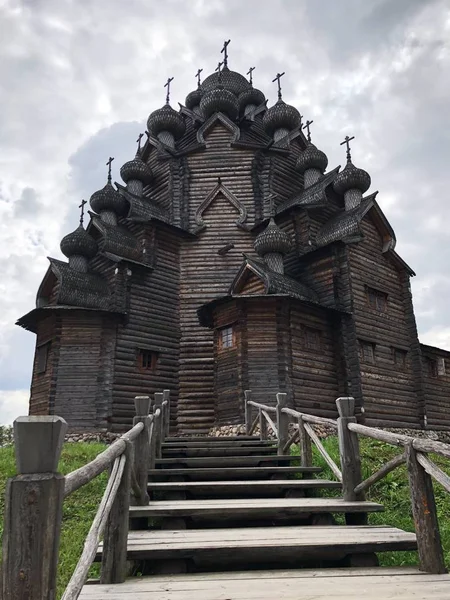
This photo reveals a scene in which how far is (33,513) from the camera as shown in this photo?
1.82 metres

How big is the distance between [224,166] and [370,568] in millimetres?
20619

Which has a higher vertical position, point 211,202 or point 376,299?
point 211,202

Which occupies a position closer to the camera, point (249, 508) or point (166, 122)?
point (249, 508)

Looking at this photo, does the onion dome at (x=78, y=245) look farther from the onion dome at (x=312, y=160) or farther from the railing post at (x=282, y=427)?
the railing post at (x=282, y=427)

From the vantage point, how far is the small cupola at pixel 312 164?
22.5m

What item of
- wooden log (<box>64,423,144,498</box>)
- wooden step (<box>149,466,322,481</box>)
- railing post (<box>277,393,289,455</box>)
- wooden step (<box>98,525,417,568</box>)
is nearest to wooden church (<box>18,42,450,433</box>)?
railing post (<box>277,393,289,455</box>)

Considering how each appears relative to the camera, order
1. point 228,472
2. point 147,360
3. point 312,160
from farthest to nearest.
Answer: point 312,160, point 147,360, point 228,472

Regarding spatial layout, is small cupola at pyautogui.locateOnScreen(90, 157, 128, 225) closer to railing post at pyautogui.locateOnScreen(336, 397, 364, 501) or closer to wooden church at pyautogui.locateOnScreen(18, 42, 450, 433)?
wooden church at pyautogui.locateOnScreen(18, 42, 450, 433)

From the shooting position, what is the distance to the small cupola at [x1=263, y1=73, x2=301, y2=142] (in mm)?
24953

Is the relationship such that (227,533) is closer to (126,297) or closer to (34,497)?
(34,497)

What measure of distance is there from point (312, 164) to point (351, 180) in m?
2.82

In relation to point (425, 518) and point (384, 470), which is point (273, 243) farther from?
point (425, 518)

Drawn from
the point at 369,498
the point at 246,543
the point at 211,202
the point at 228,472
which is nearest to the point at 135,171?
the point at 211,202

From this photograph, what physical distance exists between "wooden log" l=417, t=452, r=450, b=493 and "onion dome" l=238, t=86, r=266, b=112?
2747 centimetres
